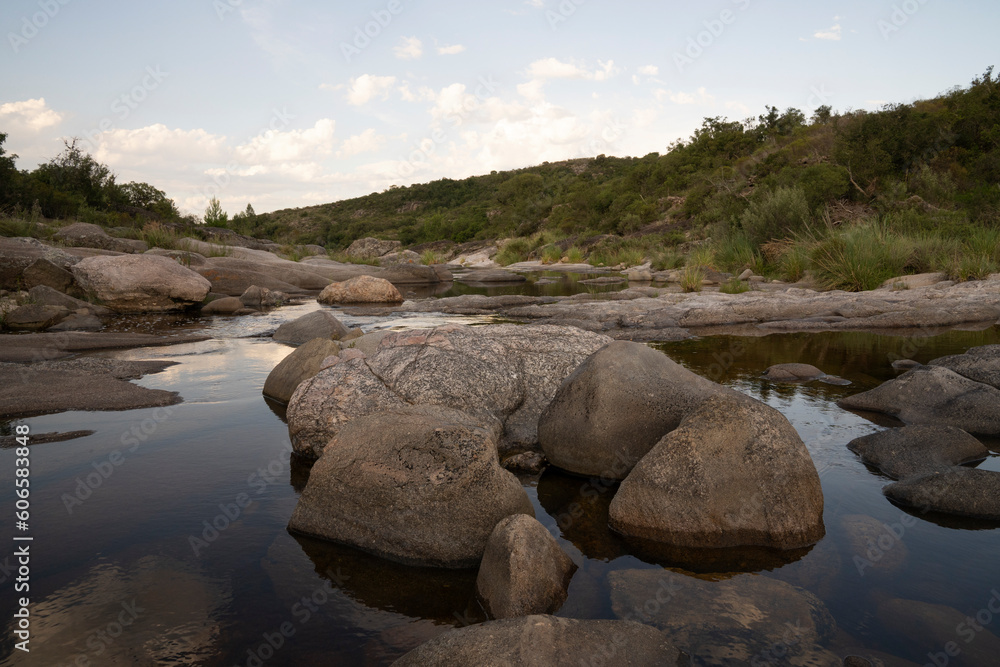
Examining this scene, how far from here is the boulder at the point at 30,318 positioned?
425 inches

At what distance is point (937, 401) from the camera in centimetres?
554

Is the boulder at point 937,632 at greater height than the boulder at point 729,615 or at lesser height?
lesser

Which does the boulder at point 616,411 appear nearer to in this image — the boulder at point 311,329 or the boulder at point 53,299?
the boulder at point 311,329

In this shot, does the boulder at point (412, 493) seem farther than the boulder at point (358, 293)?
No

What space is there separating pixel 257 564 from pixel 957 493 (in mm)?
4444

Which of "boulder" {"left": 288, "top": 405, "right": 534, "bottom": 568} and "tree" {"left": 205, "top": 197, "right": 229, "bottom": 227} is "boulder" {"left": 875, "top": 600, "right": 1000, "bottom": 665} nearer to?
"boulder" {"left": 288, "top": 405, "right": 534, "bottom": 568}

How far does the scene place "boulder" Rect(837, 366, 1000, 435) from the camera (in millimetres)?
5160

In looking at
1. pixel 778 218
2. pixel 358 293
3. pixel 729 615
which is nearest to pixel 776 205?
pixel 778 218

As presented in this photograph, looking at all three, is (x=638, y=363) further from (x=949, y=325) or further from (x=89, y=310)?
(x=89, y=310)

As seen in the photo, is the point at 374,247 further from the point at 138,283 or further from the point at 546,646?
the point at 546,646

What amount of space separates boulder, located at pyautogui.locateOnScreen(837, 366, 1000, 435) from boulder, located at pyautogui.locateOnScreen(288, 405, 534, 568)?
4021mm

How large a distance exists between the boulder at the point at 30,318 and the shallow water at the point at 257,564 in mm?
6649

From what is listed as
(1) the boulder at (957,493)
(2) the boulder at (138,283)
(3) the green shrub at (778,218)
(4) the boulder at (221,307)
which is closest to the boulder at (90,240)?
(2) the boulder at (138,283)

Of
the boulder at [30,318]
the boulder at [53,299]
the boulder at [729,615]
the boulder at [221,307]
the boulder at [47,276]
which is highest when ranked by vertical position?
the boulder at [47,276]
